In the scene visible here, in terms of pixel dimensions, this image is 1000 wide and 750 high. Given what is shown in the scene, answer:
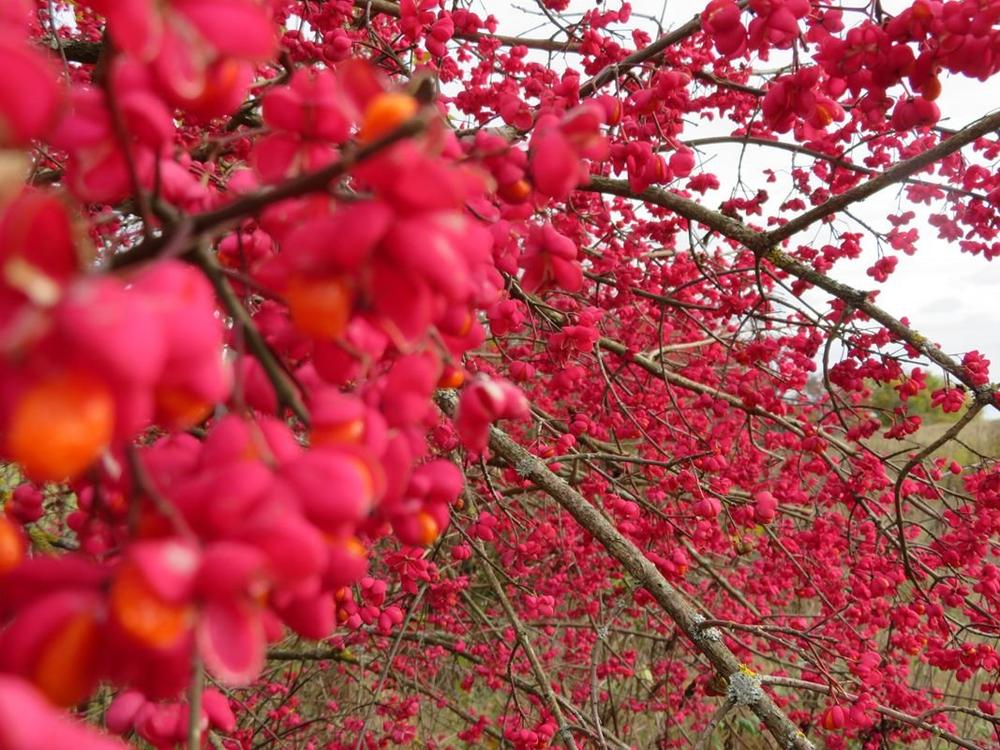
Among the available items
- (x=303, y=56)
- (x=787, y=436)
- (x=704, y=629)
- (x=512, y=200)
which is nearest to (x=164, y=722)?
(x=512, y=200)

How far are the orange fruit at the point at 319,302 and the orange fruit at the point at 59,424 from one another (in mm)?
189

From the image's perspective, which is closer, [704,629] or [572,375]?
[704,629]

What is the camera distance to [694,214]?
232cm

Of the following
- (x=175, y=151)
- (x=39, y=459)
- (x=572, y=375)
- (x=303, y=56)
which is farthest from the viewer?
(x=303, y=56)

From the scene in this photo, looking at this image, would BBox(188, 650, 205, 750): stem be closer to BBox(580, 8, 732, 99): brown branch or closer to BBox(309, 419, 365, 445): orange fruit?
BBox(309, 419, 365, 445): orange fruit

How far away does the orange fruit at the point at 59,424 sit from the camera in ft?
1.40

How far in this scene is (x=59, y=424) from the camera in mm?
430

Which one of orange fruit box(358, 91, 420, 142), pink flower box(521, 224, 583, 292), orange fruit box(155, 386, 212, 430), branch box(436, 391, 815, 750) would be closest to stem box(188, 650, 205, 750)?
orange fruit box(155, 386, 212, 430)

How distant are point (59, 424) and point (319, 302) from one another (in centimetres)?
23

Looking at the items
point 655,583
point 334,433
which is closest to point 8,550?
point 334,433

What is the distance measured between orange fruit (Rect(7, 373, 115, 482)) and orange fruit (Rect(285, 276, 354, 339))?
0.62 ft

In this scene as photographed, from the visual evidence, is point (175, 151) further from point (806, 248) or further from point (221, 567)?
point (806, 248)

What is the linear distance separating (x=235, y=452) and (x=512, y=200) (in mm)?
534

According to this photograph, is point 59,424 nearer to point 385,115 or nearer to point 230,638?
point 230,638
